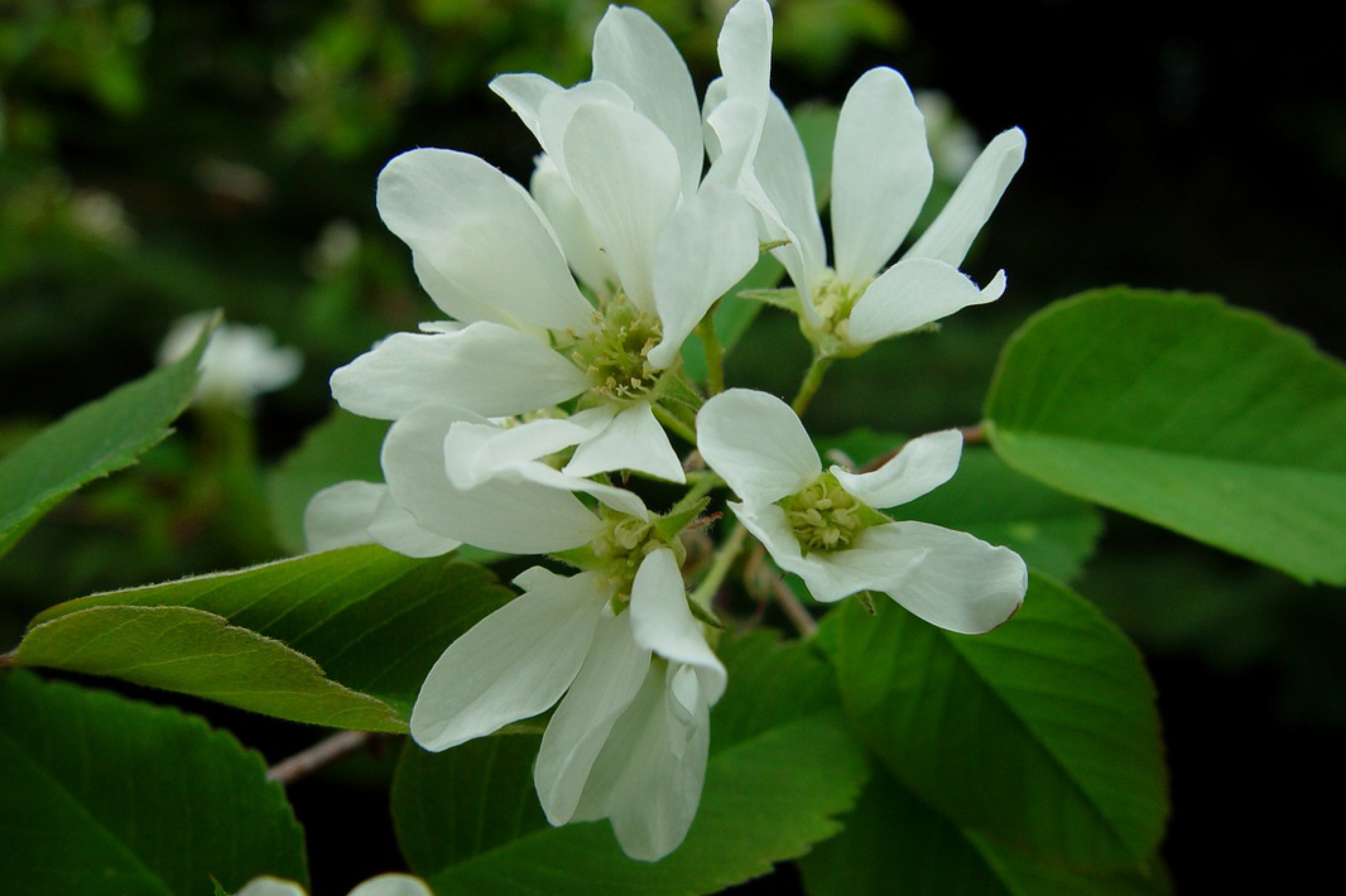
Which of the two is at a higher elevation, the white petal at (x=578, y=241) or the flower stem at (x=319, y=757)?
the white petal at (x=578, y=241)

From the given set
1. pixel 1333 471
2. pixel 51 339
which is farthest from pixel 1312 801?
pixel 51 339

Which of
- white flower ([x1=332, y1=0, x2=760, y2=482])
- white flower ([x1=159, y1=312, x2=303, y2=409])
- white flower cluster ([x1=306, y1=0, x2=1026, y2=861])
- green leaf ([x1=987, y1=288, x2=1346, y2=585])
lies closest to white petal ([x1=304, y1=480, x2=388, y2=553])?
white flower cluster ([x1=306, y1=0, x2=1026, y2=861])

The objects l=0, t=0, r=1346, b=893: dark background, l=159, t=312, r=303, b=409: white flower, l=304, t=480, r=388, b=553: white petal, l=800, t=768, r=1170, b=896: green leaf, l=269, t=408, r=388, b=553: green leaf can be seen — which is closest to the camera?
l=304, t=480, r=388, b=553: white petal

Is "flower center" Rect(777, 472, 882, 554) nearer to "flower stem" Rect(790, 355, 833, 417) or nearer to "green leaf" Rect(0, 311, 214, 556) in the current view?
"flower stem" Rect(790, 355, 833, 417)

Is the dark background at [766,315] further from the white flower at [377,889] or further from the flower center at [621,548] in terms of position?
the white flower at [377,889]

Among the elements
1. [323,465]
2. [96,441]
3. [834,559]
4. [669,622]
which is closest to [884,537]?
[834,559]

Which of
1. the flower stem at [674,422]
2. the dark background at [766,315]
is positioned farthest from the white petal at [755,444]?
the dark background at [766,315]
